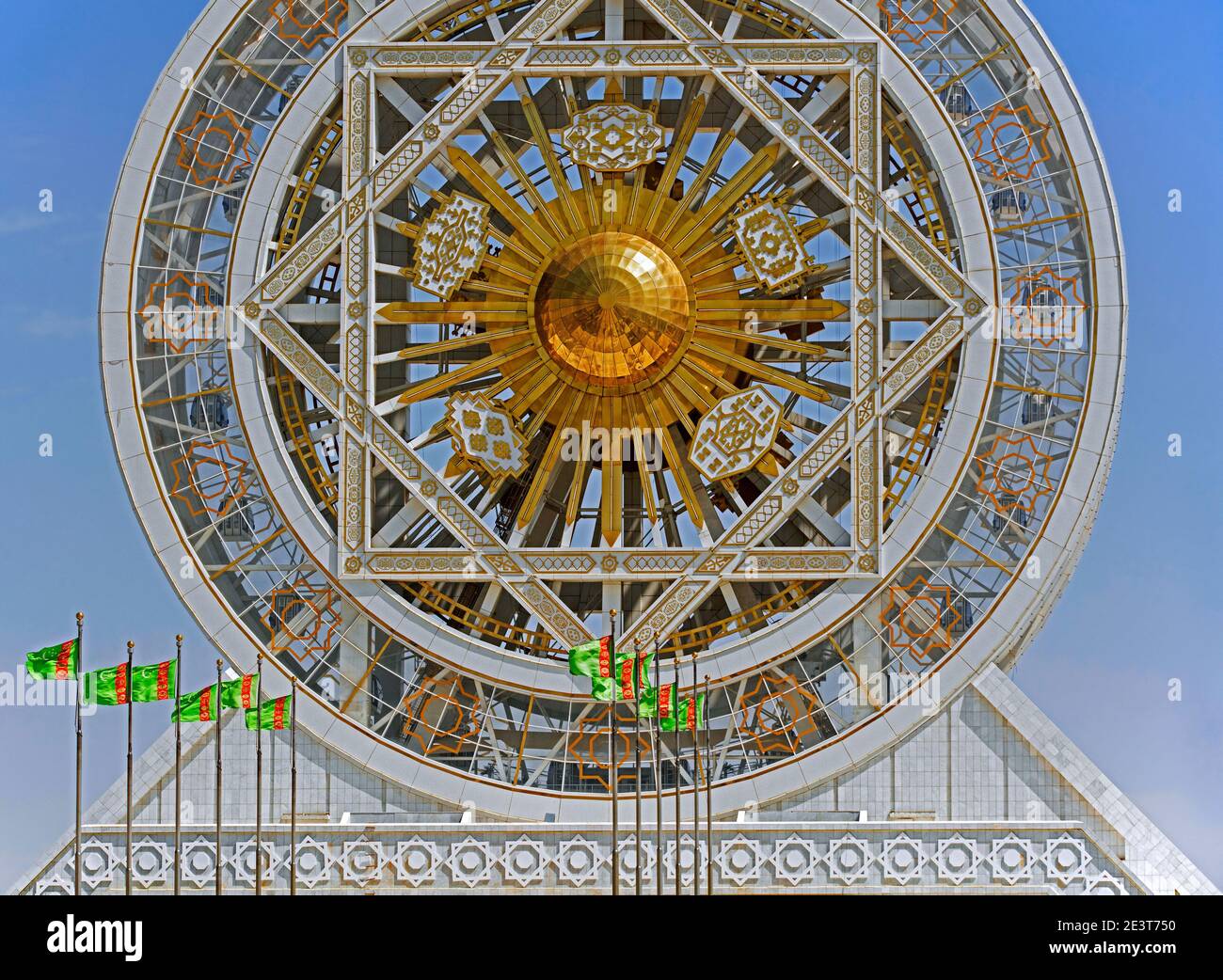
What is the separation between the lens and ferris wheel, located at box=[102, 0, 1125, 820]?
63.4ft

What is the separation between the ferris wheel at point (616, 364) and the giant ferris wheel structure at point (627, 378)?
4 cm

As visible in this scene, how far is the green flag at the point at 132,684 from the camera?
1814 cm

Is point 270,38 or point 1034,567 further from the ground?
point 270,38

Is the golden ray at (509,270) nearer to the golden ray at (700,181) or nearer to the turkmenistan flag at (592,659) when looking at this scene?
the golden ray at (700,181)

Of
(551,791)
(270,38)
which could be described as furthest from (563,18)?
(551,791)

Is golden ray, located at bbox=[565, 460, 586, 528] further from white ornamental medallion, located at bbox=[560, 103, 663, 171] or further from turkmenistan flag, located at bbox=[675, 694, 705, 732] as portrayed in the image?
white ornamental medallion, located at bbox=[560, 103, 663, 171]

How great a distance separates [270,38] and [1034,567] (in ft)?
27.4

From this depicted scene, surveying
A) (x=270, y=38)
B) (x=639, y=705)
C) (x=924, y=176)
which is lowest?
(x=639, y=705)

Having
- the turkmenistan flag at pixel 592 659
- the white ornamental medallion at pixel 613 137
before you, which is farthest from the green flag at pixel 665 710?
the white ornamental medallion at pixel 613 137

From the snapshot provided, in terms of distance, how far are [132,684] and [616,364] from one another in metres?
5.15
